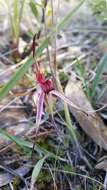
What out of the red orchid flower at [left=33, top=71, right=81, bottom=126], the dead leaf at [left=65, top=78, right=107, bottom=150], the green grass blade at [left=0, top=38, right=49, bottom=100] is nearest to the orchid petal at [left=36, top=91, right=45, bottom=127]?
the red orchid flower at [left=33, top=71, right=81, bottom=126]

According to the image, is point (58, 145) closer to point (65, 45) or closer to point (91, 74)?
point (91, 74)

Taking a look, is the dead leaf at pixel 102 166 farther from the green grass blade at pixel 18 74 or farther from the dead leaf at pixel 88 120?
the green grass blade at pixel 18 74

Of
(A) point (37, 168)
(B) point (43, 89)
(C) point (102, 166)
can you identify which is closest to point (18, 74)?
(B) point (43, 89)

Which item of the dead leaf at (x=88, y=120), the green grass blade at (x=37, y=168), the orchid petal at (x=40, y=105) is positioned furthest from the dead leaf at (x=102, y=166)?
the orchid petal at (x=40, y=105)

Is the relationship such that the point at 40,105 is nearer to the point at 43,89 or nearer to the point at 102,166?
the point at 43,89

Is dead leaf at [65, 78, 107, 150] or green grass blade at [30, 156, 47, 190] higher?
dead leaf at [65, 78, 107, 150]

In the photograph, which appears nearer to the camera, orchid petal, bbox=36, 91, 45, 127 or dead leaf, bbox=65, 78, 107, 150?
orchid petal, bbox=36, 91, 45, 127

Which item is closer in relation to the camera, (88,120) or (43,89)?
(43,89)

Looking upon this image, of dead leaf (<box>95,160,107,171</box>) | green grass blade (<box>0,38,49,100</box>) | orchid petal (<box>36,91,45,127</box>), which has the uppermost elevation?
green grass blade (<box>0,38,49,100</box>)

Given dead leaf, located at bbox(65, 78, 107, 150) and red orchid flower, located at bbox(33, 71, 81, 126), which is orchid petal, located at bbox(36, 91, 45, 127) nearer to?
red orchid flower, located at bbox(33, 71, 81, 126)

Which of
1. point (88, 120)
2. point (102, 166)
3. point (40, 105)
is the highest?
point (40, 105)
